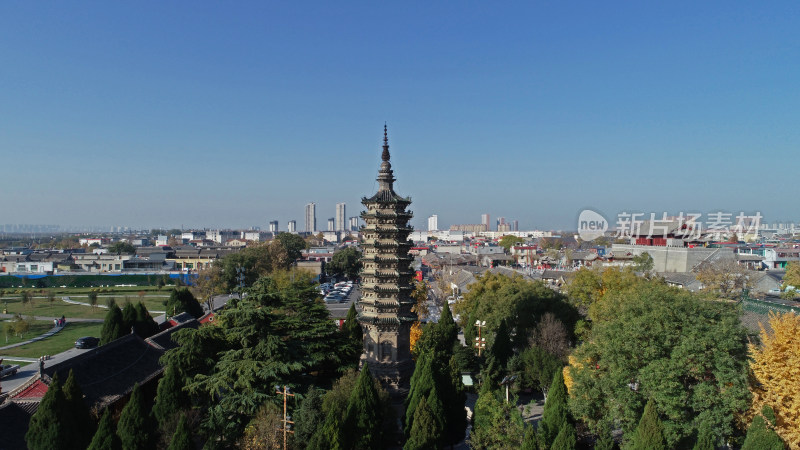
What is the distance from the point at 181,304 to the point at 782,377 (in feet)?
122

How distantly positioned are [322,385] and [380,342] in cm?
368

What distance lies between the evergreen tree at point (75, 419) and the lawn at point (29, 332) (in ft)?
79.8

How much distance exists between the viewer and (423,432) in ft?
55.8

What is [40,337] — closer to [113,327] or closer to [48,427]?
[113,327]

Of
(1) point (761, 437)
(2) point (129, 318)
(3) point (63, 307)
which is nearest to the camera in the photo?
(1) point (761, 437)

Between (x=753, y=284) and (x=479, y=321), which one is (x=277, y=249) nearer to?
(x=479, y=321)

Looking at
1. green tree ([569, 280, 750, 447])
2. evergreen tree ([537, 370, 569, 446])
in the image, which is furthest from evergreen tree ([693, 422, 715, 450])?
evergreen tree ([537, 370, 569, 446])

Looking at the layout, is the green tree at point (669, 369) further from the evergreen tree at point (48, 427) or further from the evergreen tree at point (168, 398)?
the evergreen tree at point (48, 427)

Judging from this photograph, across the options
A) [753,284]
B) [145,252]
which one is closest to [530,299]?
[753,284]

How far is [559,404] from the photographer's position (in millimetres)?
17609

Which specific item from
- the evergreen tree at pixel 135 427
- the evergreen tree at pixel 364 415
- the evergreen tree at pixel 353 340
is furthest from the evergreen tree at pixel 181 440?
the evergreen tree at pixel 353 340

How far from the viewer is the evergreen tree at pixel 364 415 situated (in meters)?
16.5

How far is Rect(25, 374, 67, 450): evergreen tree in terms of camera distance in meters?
15.1

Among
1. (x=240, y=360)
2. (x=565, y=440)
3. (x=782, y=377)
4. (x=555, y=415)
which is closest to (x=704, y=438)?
(x=782, y=377)
